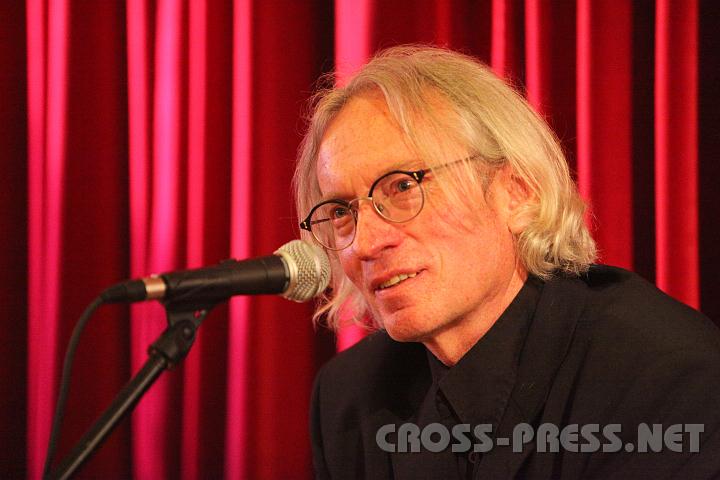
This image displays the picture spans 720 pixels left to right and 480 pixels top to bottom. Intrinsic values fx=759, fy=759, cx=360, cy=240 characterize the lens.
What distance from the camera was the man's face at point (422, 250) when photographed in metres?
1.77

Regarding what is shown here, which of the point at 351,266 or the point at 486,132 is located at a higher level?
the point at 486,132

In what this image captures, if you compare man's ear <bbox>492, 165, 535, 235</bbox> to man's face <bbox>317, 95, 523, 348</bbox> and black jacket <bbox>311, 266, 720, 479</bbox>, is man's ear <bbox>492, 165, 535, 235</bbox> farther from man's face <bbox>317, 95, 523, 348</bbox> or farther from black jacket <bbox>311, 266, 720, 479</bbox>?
black jacket <bbox>311, 266, 720, 479</bbox>

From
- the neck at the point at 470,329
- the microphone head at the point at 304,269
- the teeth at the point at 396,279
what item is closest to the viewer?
the microphone head at the point at 304,269

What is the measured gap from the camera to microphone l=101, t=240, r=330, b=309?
119 centimetres

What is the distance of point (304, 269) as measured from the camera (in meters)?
1.37

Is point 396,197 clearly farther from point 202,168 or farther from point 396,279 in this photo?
point 202,168

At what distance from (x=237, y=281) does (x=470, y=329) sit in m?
0.81

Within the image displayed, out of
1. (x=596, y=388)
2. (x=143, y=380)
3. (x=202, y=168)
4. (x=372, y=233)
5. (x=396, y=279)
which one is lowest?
(x=596, y=388)

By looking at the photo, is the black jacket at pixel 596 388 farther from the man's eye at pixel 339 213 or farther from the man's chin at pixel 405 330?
the man's eye at pixel 339 213

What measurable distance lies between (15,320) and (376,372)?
1.59 metres

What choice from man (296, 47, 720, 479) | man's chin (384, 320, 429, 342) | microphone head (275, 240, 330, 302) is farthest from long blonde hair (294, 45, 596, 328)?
microphone head (275, 240, 330, 302)

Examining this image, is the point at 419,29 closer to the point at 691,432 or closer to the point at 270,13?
the point at 270,13

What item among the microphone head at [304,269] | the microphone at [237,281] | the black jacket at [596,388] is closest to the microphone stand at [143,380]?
the microphone at [237,281]

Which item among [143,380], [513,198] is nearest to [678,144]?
[513,198]
